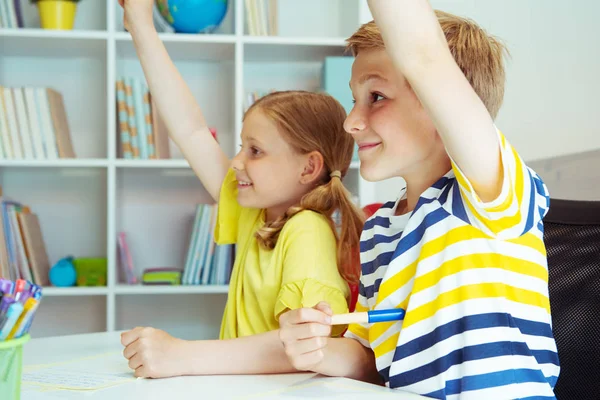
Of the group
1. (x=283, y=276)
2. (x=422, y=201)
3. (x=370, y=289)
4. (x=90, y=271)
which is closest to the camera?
(x=422, y=201)

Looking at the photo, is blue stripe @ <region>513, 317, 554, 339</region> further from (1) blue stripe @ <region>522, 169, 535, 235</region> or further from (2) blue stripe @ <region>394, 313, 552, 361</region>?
(1) blue stripe @ <region>522, 169, 535, 235</region>

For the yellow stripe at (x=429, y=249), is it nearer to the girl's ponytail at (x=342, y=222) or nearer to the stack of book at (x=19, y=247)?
the girl's ponytail at (x=342, y=222)

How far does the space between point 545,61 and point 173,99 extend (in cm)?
193

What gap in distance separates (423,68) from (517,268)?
29 centimetres

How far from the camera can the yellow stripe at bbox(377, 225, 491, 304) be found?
875mm

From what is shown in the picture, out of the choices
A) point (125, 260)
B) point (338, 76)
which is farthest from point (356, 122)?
point (125, 260)

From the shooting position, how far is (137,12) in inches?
52.3

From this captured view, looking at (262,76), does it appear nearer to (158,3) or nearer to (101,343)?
(158,3)

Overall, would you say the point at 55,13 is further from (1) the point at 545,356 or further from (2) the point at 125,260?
(1) the point at 545,356

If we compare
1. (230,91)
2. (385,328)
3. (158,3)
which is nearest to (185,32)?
(158,3)

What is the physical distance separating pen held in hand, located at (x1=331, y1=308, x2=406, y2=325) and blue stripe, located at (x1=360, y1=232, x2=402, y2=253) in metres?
0.13

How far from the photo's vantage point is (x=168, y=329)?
282cm

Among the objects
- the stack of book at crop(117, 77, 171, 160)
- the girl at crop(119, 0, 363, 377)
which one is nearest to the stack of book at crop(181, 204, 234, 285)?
the stack of book at crop(117, 77, 171, 160)

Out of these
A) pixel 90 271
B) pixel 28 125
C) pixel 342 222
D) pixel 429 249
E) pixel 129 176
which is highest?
pixel 429 249
